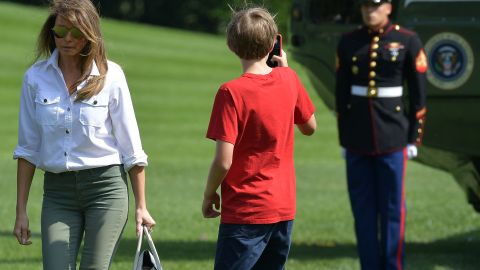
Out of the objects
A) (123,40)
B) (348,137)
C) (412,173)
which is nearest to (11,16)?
(123,40)

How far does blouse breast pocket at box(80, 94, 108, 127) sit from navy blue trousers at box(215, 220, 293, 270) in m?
0.69

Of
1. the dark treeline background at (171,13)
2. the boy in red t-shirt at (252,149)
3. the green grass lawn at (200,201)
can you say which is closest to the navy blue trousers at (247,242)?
the boy in red t-shirt at (252,149)

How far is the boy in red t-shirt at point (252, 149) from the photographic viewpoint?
16.5 feet

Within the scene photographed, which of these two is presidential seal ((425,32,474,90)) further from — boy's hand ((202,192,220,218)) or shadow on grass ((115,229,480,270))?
boy's hand ((202,192,220,218))

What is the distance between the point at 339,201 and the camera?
12859 millimetres

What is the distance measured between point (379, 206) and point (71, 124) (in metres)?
2.66

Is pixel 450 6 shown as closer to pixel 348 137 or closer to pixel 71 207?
pixel 348 137

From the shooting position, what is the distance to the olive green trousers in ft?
16.9

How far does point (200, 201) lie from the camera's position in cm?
1258

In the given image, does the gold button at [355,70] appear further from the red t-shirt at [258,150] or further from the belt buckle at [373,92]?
the red t-shirt at [258,150]

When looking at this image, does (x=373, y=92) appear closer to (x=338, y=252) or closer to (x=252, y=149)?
(x=252, y=149)

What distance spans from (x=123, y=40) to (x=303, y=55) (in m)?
36.9

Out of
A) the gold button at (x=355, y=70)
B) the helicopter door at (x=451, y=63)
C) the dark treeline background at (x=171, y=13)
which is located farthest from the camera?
the dark treeline background at (x=171, y=13)

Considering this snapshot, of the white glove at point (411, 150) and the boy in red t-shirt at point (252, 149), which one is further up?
the boy in red t-shirt at point (252, 149)
